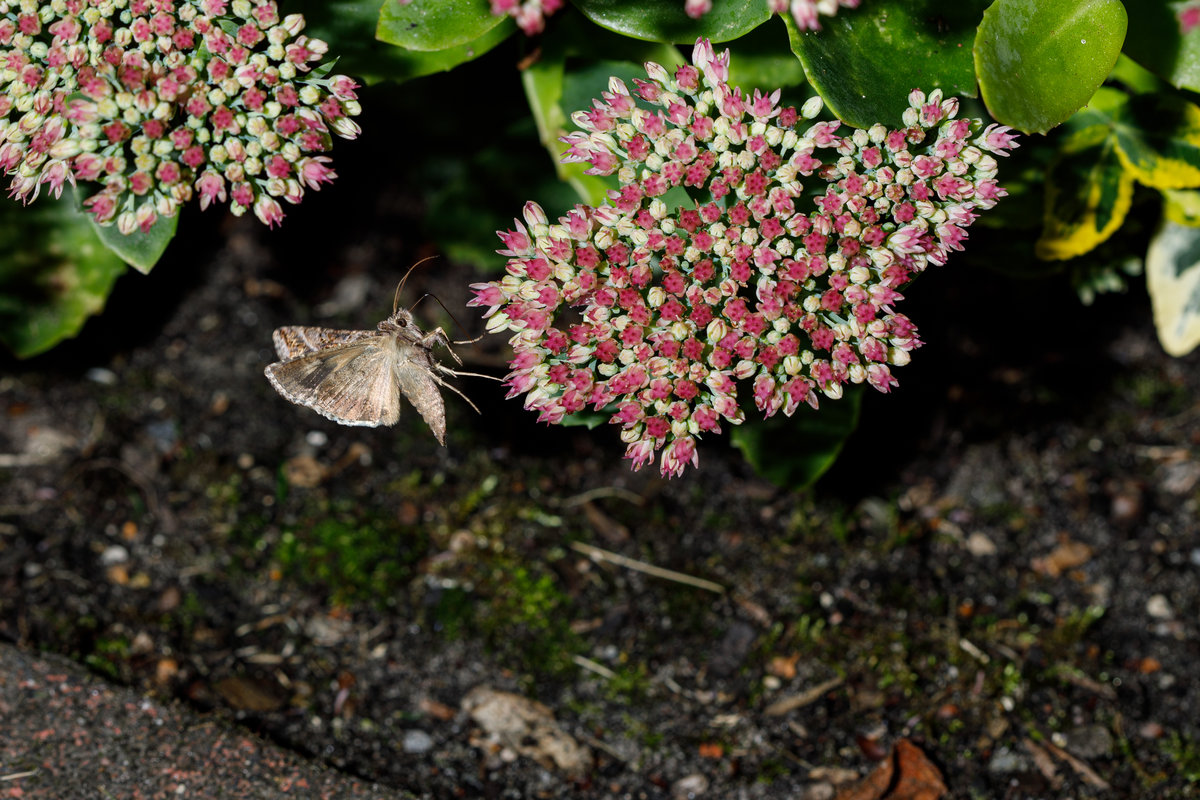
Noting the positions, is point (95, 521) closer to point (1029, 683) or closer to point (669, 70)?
point (669, 70)

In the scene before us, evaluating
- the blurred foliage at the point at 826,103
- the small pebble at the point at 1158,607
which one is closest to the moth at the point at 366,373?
the blurred foliage at the point at 826,103

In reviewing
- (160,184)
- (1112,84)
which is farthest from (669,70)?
(1112,84)

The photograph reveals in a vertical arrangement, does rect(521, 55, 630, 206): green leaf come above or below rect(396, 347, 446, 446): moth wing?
above

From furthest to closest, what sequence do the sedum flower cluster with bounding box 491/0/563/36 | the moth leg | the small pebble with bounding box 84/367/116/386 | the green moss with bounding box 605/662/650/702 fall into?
the small pebble with bounding box 84/367/116/386 < the green moss with bounding box 605/662/650/702 < the moth leg < the sedum flower cluster with bounding box 491/0/563/36

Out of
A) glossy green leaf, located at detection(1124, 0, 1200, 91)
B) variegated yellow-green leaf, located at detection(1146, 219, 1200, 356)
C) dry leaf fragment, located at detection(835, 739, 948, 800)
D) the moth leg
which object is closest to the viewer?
the moth leg

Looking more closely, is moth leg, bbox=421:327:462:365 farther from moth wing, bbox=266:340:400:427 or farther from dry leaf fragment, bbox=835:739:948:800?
dry leaf fragment, bbox=835:739:948:800

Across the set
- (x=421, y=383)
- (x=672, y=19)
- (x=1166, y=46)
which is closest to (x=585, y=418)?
(x=421, y=383)

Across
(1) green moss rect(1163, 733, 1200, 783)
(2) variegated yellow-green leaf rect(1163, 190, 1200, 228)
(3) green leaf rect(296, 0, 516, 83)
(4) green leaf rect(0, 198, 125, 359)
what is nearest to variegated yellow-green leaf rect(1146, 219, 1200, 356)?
(2) variegated yellow-green leaf rect(1163, 190, 1200, 228)
